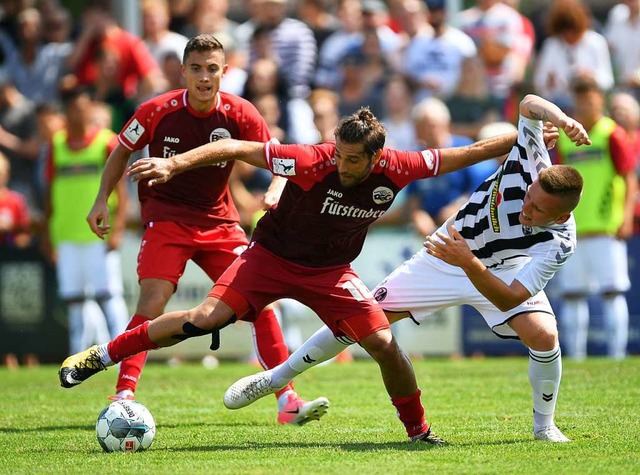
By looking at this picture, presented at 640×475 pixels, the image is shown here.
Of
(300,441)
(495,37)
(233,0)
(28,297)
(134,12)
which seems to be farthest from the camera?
(233,0)

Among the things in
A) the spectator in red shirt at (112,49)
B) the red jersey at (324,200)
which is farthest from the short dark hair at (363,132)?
the spectator in red shirt at (112,49)

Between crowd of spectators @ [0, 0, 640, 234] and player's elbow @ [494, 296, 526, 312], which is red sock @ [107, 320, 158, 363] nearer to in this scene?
player's elbow @ [494, 296, 526, 312]

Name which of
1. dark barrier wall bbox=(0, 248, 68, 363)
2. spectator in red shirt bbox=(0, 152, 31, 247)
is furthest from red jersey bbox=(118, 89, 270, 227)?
spectator in red shirt bbox=(0, 152, 31, 247)

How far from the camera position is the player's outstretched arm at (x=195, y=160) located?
7.02 meters

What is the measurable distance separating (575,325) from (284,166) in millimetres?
7115

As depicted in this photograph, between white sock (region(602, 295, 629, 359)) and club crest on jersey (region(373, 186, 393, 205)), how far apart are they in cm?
663

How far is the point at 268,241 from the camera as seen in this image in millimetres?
7785

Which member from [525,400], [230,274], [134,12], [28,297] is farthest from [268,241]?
[134,12]

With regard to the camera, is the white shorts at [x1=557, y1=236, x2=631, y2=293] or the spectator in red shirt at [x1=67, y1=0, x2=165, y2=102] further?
the spectator in red shirt at [x1=67, y1=0, x2=165, y2=102]

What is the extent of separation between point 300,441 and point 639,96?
9.21 m

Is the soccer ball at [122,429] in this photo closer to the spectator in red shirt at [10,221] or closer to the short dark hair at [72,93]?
the short dark hair at [72,93]

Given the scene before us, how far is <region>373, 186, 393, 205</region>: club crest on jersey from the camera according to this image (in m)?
7.39

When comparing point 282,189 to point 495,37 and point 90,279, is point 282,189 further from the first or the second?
point 495,37

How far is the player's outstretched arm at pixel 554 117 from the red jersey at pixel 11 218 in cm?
906
